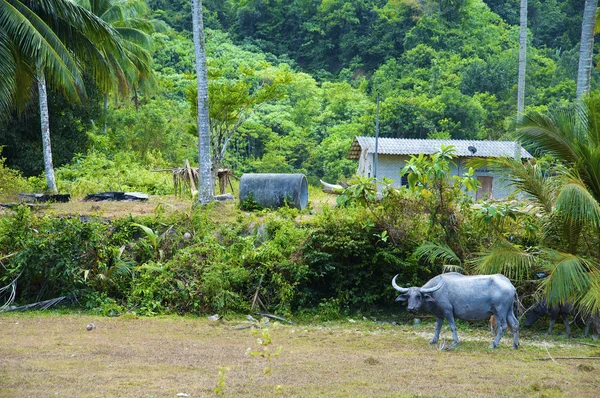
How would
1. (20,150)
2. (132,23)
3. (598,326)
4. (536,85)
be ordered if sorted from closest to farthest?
(598,326) < (20,150) < (132,23) < (536,85)

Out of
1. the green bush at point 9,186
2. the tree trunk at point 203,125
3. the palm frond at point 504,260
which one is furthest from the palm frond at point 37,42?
the green bush at point 9,186

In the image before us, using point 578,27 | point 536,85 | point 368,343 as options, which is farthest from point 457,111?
point 368,343

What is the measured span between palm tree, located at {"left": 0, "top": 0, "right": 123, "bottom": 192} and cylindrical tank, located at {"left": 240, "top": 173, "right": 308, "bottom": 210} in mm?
4639

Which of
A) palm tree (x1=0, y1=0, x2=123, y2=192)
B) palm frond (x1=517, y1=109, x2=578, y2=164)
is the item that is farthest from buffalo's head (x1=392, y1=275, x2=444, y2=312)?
palm tree (x1=0, y1=0, x2=123, y2=192)

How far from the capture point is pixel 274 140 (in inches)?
1626

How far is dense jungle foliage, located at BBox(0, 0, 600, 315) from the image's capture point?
35.9 ft

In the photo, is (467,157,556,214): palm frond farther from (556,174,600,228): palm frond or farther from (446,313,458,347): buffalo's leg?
(446,313,458,347): buffalo's leg

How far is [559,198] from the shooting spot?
9.46 metres

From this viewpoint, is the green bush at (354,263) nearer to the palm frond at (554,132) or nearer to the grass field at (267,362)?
the grass field at (267,362)

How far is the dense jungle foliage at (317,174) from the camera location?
35.9 feet

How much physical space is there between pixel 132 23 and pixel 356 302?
24.8 metres

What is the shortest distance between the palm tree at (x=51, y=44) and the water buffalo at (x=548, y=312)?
8.27 metres

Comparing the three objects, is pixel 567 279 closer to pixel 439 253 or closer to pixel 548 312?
pixel 548 312

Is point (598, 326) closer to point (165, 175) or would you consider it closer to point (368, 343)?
point (368, 343)
